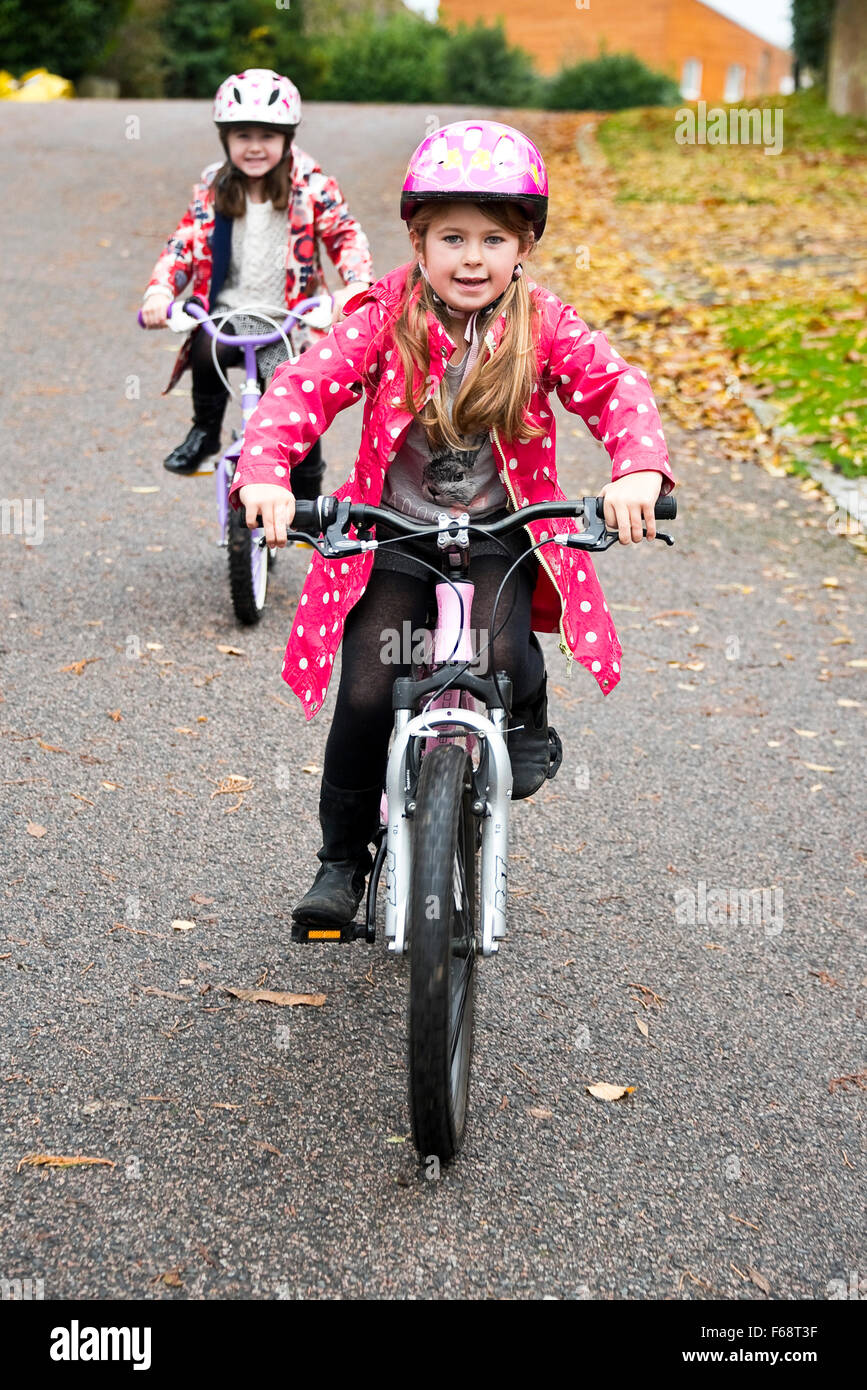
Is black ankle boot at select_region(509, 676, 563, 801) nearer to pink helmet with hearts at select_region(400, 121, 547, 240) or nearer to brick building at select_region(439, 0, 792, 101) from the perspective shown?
pink helmet with hearts at select_region(400, 121, 547, 240)

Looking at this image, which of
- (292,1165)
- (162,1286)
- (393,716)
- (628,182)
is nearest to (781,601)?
(393,716)

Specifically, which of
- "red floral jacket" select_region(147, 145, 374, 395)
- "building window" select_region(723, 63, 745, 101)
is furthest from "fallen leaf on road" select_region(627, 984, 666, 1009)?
"building window" select_region(723, 63, 745, 101)

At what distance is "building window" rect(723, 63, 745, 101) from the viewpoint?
59.8m

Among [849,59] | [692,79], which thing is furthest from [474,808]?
[692,79]

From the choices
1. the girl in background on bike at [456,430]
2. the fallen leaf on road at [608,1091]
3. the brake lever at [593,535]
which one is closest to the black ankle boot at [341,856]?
the girl in background on bike at [456,430]

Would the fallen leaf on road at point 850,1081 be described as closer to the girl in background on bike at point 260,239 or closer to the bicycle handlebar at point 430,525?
the bicycle handlebar at point 430,525

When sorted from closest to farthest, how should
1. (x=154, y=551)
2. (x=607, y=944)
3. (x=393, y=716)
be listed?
1. (x=393, y=716)
2. (x=607, y=944)
3. (x=154, y=551)

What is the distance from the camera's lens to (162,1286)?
2.55 m

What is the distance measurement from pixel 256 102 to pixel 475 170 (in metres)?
2.96

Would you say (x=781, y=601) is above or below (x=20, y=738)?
above

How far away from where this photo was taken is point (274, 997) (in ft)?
11.5
